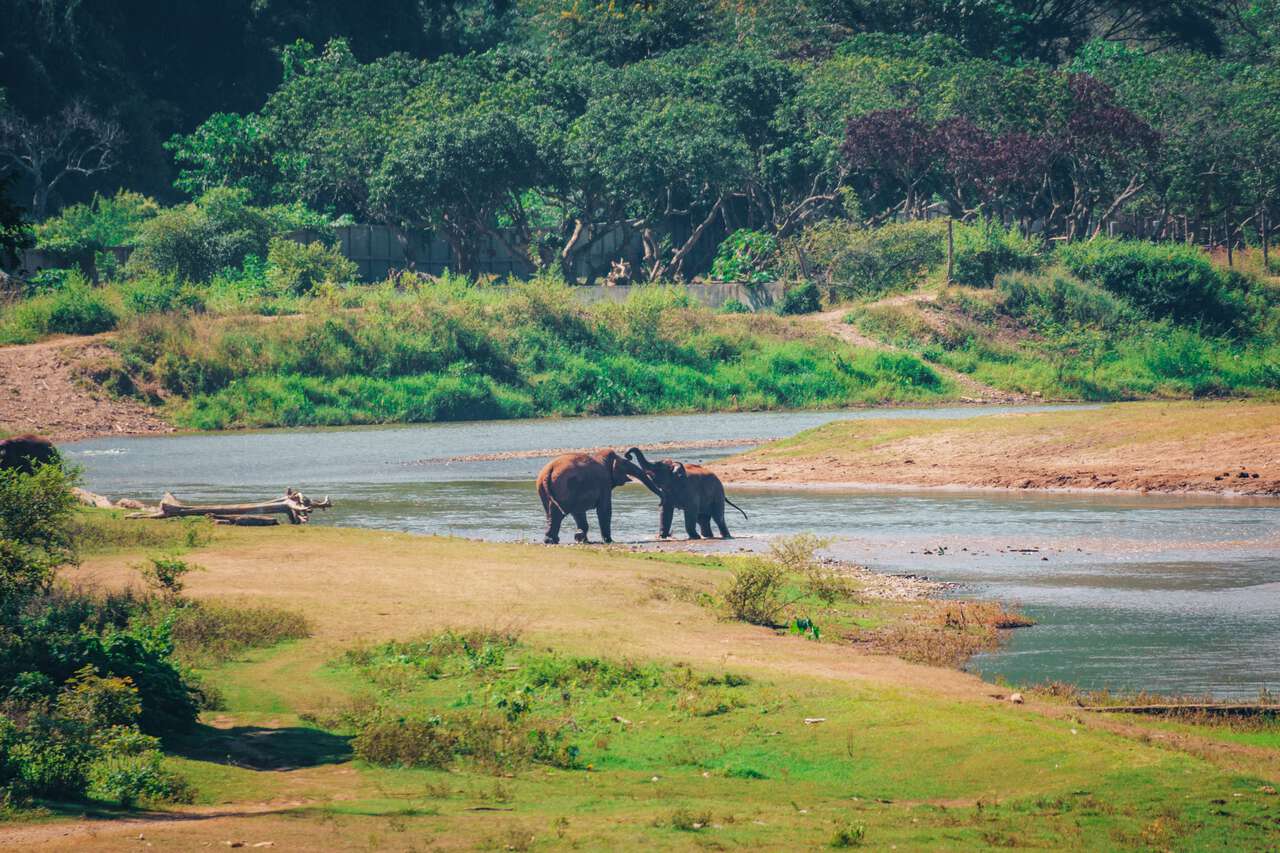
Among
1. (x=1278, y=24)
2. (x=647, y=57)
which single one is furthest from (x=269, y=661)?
(x=1278, y=24)

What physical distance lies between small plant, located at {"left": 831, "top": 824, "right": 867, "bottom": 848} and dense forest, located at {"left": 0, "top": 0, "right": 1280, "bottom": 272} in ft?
182

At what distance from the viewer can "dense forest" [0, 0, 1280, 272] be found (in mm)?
65250

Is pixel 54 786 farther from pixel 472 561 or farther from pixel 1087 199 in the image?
pixel 1087 199

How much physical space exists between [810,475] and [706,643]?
20.9 m

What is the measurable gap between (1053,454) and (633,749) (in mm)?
24869

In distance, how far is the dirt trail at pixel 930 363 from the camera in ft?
188

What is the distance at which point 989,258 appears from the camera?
2562 inches

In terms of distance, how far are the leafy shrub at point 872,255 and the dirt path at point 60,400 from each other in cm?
2805

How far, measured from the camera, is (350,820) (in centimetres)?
→ 1060

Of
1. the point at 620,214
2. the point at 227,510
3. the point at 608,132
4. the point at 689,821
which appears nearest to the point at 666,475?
the point at 227,510

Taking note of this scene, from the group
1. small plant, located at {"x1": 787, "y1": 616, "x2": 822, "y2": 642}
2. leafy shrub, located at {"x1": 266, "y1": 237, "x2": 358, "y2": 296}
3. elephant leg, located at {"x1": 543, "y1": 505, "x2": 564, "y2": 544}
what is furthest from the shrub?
leafy shrub, located at {"x1": 266, "y1": 237, "x2": 358, "y2": 296}

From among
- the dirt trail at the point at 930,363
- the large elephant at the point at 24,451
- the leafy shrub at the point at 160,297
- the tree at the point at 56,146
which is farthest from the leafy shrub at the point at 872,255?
the large elephant at the point at 24,451

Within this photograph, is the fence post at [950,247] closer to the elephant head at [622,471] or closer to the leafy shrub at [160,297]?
the leafy shrub at [160,297]

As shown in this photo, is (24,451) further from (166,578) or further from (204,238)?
(204,238)
